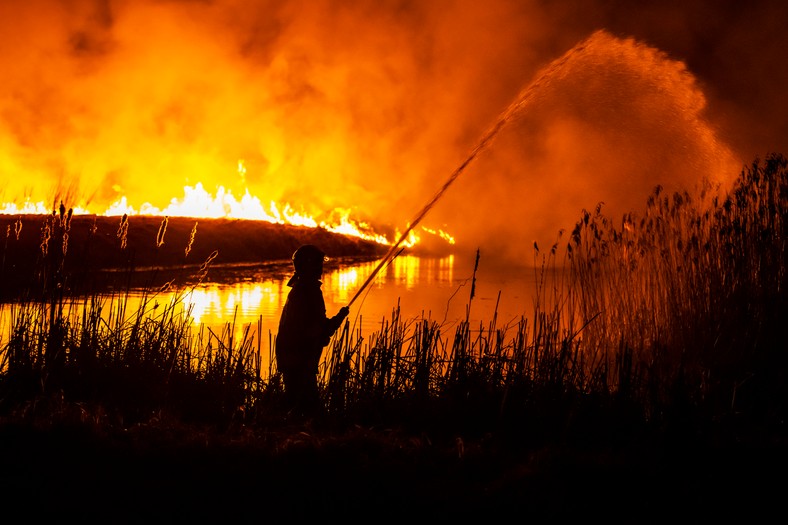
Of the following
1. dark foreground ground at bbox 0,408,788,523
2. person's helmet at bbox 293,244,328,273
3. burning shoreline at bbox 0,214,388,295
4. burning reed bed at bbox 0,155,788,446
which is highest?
burning shoreline at bbox 0,214,388,295

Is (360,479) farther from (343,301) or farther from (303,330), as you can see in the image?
(343,301)

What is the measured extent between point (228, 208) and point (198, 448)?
29.1m

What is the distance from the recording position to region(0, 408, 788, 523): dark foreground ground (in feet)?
11.2

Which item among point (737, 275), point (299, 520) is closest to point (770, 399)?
point (737, 275)

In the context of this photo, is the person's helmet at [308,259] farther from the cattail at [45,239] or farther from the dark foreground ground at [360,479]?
the cattail at [45,239]

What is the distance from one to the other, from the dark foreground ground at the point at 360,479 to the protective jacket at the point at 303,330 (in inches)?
42.7

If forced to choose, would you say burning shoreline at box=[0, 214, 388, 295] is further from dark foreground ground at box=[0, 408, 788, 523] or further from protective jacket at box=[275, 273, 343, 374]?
dark foreground ground at box=[0, 408, 788, 523]

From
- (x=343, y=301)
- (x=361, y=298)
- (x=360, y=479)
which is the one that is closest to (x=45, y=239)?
(x=360, y=479)

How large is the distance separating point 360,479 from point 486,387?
87.6 inches

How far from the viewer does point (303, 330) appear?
5762mm


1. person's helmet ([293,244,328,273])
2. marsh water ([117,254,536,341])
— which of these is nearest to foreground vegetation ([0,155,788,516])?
person's helmet ([293,244,328,273])

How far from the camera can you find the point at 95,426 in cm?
441

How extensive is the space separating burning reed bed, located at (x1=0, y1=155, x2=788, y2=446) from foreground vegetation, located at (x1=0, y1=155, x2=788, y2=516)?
0.07 feet

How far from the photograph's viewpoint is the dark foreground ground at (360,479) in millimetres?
3420
